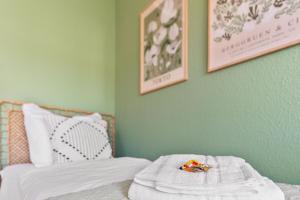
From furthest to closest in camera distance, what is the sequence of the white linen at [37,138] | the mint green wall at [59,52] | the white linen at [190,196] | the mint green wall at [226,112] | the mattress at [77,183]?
the mint green wall at [59,52] → the white linen at [37,138] → the mint green wall at [226,112] → the mattress at [77,183] → the white linen at [190,196]

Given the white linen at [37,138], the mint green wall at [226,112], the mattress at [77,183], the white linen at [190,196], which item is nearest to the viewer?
the white linen at [190,196]

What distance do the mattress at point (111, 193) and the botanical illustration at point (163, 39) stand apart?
0.77 meters

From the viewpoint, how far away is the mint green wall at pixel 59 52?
1483 mm

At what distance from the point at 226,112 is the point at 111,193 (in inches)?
23.8

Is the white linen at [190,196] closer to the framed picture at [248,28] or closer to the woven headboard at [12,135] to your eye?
the framed picture at [248,28]

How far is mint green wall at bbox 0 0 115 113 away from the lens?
4.87 ft

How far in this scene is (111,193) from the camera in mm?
628

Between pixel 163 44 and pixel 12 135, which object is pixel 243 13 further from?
pixel 12 135

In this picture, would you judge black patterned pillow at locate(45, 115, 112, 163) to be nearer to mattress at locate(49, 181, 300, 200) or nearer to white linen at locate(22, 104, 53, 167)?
white linen at locate(22, 104, 53, 167)

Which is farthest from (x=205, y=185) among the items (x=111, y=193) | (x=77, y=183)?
(x=77, y=183)

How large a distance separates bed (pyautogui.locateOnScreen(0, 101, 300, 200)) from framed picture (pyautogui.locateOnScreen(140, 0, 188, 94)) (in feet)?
1.81

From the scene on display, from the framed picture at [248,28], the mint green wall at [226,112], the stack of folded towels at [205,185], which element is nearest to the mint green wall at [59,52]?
the mint green wall at [226,112]

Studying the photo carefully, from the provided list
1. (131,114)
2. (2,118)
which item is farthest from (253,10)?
(2,118)

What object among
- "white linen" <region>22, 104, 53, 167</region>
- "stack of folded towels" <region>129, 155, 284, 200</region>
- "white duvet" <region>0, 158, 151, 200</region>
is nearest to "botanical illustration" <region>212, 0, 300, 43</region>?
"stack of folded towels" <region>129, 155, 284, 200</region>
